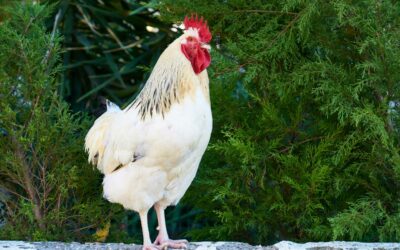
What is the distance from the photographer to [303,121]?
15.4ft

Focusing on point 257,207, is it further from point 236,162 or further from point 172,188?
point 172,188

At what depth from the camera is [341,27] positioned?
4.52 metres

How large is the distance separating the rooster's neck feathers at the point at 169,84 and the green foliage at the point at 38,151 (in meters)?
0.68

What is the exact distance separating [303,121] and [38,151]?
1.57m

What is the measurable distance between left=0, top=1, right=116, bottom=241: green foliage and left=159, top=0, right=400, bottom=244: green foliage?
735mm

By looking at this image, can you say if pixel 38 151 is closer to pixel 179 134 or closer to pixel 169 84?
pixel 169 84

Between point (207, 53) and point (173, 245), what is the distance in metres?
1.00

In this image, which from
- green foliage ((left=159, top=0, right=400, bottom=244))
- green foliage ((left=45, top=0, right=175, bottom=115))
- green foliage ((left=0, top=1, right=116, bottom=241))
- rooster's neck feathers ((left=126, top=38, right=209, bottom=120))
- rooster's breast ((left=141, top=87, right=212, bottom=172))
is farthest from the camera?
green foliage ((left=45, top=0, right=175, bottom=115))

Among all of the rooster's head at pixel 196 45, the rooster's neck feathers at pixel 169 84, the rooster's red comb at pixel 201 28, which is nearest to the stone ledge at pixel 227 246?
the rooster's neck feathers at pixel 169 84

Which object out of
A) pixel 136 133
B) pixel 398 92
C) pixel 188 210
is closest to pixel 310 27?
pixel 398 92

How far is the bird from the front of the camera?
378cm

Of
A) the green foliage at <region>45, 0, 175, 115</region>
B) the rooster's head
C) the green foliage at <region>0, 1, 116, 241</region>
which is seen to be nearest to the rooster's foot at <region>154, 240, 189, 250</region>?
the green foliage at <region>0, 1, 116, 241</region>

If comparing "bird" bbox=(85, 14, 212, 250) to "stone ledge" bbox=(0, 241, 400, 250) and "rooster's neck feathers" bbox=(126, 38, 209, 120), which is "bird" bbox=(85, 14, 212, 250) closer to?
"rooster's neck feathers" bbox=(126, 38, 209, 120)

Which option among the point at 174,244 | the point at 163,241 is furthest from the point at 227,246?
the point at 163,241
